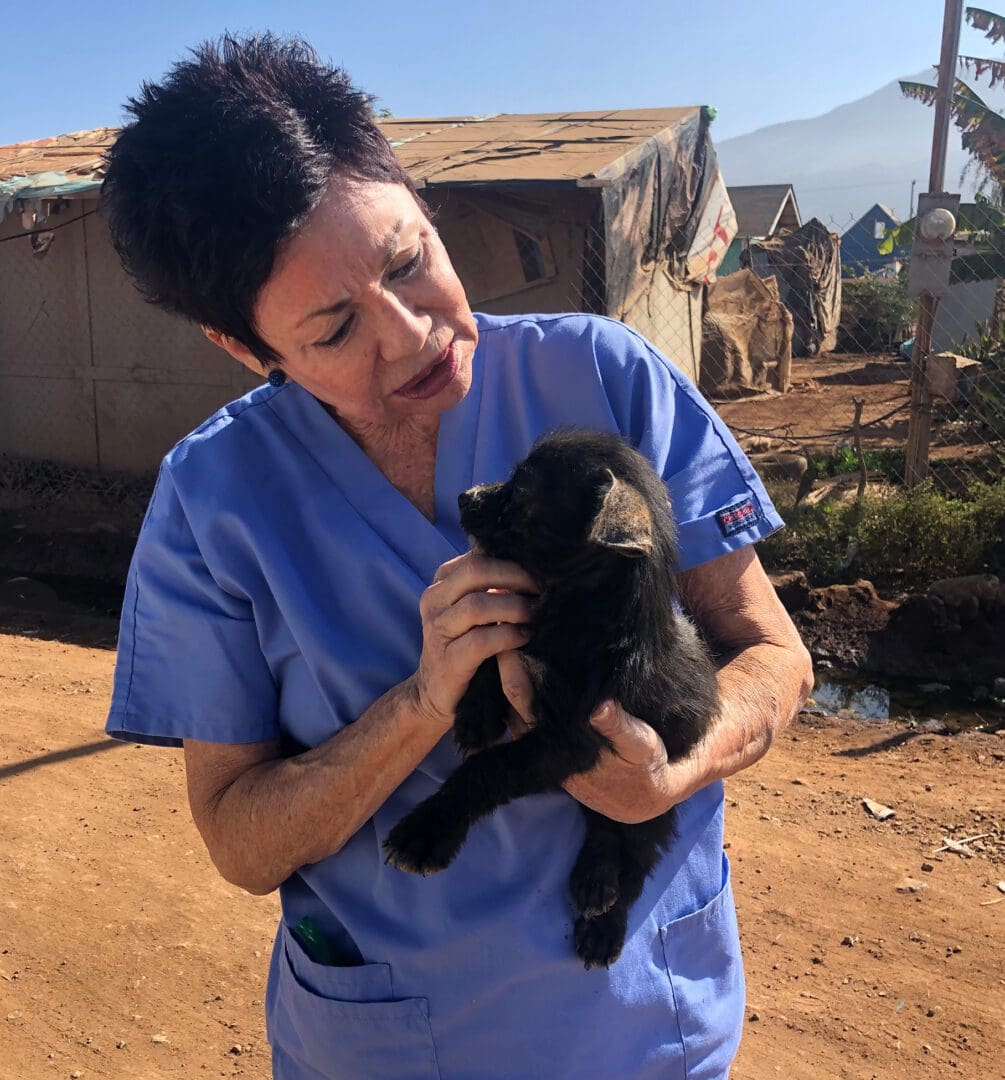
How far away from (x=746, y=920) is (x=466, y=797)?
9.91ft

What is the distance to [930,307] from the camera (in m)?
8.50

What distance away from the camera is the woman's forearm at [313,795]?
1.77 metres

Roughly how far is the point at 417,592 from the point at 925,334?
7.64 m

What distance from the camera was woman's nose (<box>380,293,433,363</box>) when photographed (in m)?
1.90

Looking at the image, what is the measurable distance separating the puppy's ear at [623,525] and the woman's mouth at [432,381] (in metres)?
0.40

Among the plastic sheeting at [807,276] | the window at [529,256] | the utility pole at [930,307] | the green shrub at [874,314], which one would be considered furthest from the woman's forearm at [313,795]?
the plastic sheeting at [807,276]

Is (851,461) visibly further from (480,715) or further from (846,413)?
(480,715)

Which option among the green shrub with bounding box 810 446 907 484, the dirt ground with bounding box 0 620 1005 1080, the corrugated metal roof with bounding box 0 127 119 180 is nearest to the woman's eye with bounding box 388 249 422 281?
the dirt ground with bounding box 0 620 1005 1080

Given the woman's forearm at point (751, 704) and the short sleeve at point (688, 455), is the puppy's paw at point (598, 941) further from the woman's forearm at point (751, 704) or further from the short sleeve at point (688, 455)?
the short sleeve at point (688, 455)

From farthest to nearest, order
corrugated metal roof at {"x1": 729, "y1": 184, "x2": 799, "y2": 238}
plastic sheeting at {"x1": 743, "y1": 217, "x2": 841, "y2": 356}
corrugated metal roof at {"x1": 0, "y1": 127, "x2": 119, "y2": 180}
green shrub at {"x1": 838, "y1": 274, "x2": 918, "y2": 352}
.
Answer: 1. corrugated metal roof at {"x1": 729, "y1": 184, "x2": 799, "y2": 238}
2. plastic sheeting at {"x1": 743, "y1": 217, "x2": 841, "y2": 356}
3. green shrub at {"x1": 838, "y1": 274, "x2": 918, "y2": 352}
4. corrugated metal roof at {"x1": 0, "y1": 127, "x2": 119, "y2": 180}

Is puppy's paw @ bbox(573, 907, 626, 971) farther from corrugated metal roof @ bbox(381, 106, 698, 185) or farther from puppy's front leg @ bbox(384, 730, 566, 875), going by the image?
corrugated metal roof @ bbox(381, 106, 698, 185)

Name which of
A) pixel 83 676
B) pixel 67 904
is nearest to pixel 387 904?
pixel 67 904

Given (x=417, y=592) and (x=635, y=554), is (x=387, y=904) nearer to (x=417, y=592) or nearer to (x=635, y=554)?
(x=417, y=592)

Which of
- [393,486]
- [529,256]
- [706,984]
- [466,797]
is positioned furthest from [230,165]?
[529,256]
